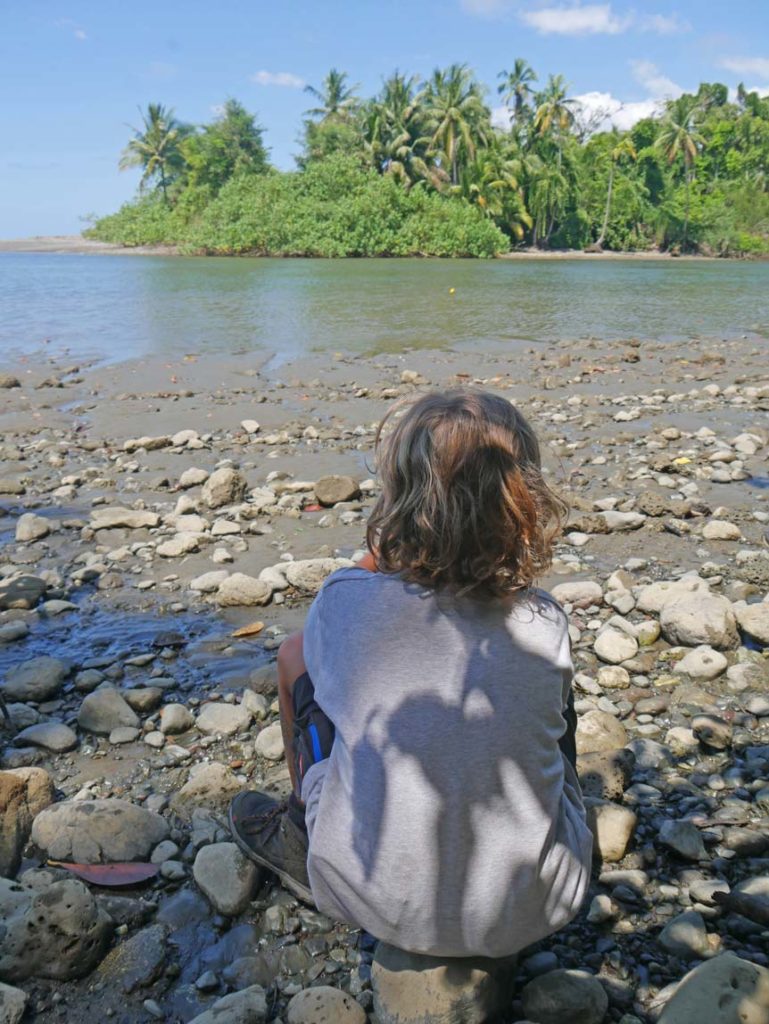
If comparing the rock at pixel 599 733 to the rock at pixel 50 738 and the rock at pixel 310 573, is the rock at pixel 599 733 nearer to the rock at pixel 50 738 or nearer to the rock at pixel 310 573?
the rock at pixel 310 573

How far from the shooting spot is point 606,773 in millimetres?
2492

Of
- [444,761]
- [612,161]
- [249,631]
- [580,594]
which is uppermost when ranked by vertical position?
[612,161]

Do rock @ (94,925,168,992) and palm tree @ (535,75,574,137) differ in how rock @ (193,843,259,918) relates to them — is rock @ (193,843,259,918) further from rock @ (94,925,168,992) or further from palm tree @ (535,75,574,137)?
palm tree @ (535,75,574,137)

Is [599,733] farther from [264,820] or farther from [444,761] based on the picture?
[444,761]

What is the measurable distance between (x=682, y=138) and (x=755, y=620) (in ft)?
218

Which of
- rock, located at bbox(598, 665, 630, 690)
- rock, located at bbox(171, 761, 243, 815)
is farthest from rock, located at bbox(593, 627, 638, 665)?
rock, located at bbox(171, 761, 243, 815)

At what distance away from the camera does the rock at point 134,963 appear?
6.20 ft

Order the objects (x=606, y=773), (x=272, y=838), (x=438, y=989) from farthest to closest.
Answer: (x=606, y=773)
(x=272, y=838)
(x=438, y=989)

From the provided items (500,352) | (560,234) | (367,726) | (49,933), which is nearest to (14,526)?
(49,933)

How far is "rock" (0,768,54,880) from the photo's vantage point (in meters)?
2.25

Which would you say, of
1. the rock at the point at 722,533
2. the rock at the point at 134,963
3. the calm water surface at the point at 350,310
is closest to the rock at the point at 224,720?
the rock at the point at 134,963

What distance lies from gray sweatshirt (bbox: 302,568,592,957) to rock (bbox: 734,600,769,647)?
2100 millimetres

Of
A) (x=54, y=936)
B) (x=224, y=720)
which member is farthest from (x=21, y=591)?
(x=54, y=936)

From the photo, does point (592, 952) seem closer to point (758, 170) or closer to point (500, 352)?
point (500, 352)
